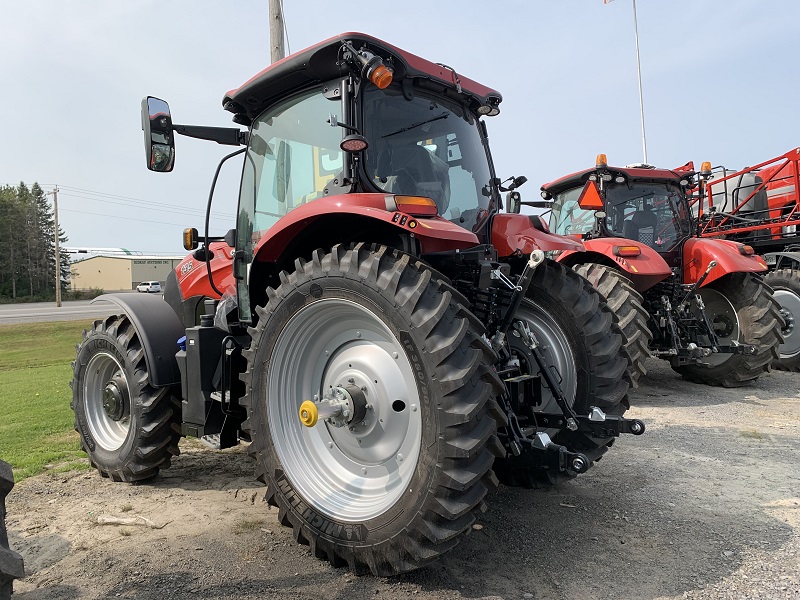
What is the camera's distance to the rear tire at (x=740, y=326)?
7.06 m

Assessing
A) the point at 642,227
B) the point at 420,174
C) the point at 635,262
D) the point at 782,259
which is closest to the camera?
the point at 420,174

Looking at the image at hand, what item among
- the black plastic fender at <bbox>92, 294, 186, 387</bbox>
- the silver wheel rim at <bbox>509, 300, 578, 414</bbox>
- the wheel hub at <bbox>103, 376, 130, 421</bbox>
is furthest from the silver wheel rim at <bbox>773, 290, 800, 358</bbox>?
the wheel hub at <bbox>103, 376, 130, 421</bbox>

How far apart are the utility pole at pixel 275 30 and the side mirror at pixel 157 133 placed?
17.3 ft

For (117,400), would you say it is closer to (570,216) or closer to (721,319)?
(570,216)

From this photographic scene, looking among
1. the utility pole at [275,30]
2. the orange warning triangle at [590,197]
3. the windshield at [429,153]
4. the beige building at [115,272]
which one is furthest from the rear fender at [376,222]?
the beige building at [115,272]

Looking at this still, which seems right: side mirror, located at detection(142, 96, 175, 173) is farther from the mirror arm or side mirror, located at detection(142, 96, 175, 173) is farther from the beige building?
the beige building

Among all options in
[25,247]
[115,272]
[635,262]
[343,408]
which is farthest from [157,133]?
[115,272]

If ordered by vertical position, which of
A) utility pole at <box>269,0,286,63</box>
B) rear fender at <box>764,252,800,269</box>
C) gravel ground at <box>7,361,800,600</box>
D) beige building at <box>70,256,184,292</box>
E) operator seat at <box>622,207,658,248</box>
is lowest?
gravel ground at <box>7,361,800,600</box>

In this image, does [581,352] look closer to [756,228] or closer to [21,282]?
[756,228]

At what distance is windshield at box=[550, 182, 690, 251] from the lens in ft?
Answer: 25.5

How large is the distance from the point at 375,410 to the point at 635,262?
501cm

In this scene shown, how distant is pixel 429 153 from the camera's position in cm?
330

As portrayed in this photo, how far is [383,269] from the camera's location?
8.09 feet

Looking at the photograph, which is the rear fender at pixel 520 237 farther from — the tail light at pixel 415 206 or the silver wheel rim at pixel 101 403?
the silver wheel rim at pixel 101 403
